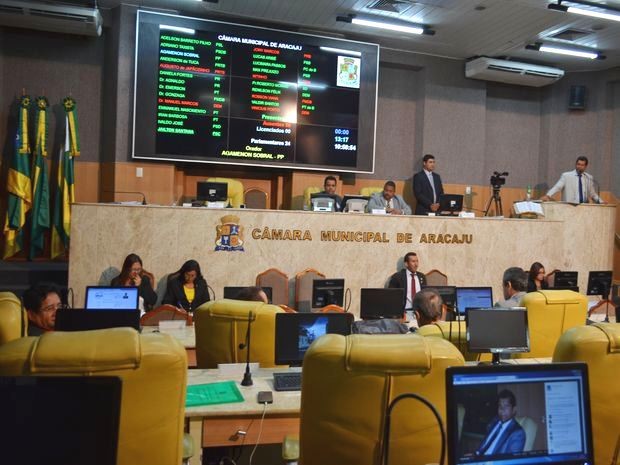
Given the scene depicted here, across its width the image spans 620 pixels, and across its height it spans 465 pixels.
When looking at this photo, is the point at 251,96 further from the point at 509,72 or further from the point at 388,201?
the point at 509,72

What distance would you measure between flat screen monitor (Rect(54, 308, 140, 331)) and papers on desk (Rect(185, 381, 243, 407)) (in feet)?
2.33

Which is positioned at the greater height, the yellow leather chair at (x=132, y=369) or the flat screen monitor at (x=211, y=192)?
the flat screen monitor at (x=211, y=192)

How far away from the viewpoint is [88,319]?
3248 millimetres

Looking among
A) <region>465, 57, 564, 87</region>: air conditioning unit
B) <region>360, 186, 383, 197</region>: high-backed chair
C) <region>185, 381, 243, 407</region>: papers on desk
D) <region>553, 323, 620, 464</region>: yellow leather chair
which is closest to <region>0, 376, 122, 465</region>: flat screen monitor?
<region>185, 381, 243, 407</region>: papers on desk

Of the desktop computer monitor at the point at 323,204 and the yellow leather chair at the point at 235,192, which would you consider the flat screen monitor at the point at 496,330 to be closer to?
the desktop computer monitor at the point at 323,204

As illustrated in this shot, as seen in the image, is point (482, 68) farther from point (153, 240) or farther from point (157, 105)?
point (153, 240)

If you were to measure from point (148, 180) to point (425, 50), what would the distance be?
5270 mm

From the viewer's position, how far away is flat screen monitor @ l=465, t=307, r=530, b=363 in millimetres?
3295

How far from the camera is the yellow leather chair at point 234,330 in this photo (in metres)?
3.26

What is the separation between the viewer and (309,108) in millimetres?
9047

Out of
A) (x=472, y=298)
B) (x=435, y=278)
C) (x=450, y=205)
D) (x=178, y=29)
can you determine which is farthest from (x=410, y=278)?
(x=178, y=29)

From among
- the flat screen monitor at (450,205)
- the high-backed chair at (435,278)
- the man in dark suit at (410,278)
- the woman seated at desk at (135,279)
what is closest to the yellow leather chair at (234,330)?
the woman seated at desk at (135,279)

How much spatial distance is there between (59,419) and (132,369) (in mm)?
506

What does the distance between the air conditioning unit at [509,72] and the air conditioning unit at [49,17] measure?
623 centimetres
